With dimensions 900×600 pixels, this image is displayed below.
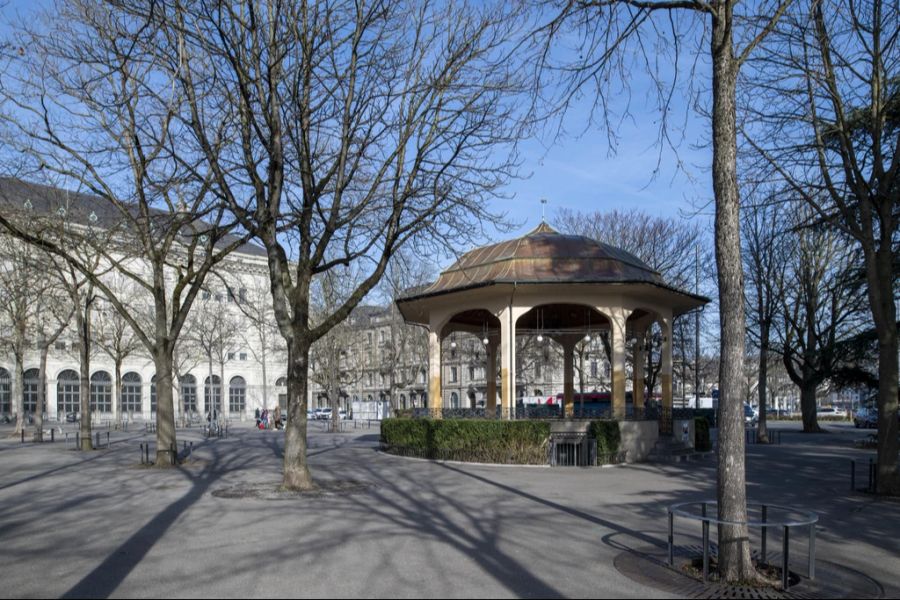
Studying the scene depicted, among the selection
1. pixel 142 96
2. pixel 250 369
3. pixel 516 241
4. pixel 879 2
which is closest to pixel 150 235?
pixel 142 96

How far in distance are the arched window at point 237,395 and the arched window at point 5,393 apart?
66.7 feet

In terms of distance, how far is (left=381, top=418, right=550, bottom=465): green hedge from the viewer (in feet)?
74.2

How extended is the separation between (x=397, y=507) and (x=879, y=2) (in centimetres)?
1320

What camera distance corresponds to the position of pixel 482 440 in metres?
23.1

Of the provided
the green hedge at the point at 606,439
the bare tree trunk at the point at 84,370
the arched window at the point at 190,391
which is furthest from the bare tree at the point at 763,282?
the arched window at the point at 190,391

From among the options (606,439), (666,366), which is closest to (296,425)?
(606,439)

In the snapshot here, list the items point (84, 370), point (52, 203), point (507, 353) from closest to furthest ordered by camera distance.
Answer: point (507, 353) < point (52, 203) < point (84, 370)

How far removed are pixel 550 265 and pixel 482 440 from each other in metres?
6.34

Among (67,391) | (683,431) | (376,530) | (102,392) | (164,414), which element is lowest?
(102,392)

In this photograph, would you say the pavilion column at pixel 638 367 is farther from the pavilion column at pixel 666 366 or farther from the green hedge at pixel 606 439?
the green hedge at pixel 606 439

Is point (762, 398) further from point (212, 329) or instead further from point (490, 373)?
point (212, 329)

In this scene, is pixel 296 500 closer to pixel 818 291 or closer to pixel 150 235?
pixel 150 235

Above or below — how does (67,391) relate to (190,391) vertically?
above

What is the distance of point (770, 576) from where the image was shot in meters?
8.32
